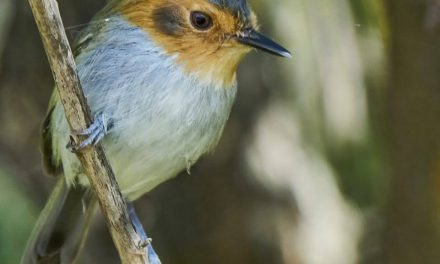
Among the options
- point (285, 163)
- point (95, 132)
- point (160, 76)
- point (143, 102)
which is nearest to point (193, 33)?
point (160, 76)

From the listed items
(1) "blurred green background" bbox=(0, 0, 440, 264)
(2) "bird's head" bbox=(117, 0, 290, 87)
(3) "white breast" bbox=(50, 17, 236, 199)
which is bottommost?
(1) "blurred green background" bbox=(0, 0, 440, 264)

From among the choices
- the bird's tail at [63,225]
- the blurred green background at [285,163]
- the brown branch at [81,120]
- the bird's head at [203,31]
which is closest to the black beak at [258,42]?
the bird's head at [203,31]

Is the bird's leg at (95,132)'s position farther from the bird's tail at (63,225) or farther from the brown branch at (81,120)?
the bird's tail at (63,225)

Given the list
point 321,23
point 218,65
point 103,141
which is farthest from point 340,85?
point 103,141

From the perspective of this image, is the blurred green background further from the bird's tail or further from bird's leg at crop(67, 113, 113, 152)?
bird's leg at crop(67, 113, 113, 152)

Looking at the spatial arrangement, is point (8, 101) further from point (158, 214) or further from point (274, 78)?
point (274, 78)

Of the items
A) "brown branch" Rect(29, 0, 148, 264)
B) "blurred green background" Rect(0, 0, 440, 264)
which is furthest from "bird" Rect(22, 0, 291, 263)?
"blurred green background" Rect(0, 0, 440, 264)
